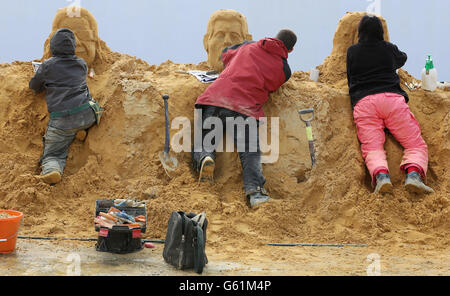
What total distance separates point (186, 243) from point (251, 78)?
8.13 ft

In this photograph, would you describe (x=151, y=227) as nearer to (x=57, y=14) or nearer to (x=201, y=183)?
(x=201, y=183)

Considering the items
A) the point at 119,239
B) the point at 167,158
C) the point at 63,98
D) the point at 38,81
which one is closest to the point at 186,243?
the point at 119,239

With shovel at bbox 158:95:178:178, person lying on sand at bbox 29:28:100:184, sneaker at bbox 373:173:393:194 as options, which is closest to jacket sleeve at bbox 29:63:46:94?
person lying on sand at bbox 29:28:100:184

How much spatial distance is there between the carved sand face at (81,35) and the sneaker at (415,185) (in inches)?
149

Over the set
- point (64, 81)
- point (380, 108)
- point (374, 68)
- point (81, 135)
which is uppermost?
point (374, 68)

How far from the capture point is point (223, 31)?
6391 millimetres

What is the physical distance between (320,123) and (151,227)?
7.62 feet

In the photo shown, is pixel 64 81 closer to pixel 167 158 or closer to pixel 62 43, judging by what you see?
pixel 62 43

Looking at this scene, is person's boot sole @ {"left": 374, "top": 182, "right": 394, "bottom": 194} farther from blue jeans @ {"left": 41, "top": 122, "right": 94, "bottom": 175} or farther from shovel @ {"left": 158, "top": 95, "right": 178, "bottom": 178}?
blue jeans @ {"left": 41, "top": 122, "right": 94, "bottom": 175}

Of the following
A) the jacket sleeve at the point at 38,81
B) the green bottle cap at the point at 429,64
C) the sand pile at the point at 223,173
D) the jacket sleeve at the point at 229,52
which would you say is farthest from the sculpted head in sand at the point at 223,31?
the green bottle cap at the point at 429,64

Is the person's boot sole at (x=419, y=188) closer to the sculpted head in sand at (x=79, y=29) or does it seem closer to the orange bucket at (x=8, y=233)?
the orange bucket at (x=8, y=233)

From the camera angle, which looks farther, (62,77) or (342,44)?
(342,44)

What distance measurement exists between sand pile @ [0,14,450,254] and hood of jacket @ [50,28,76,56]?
1.84 ft

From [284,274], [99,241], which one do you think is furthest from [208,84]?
[284,274]
